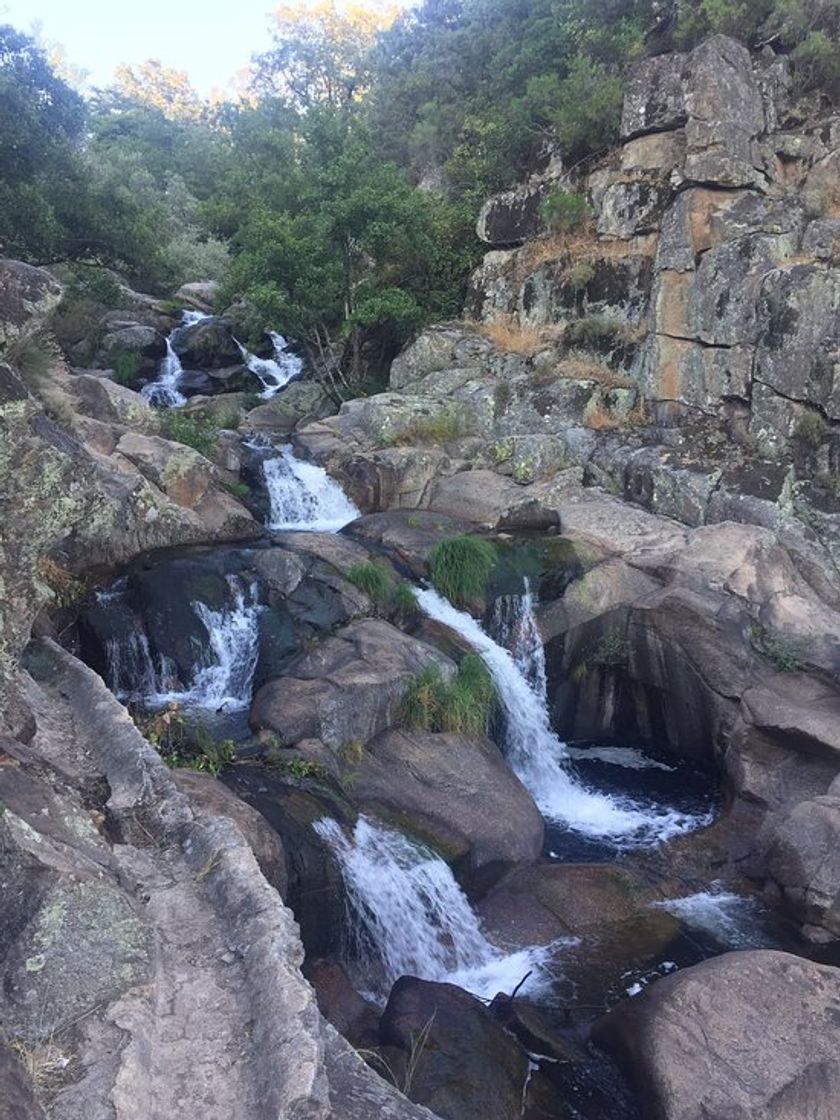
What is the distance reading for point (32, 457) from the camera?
612 cm

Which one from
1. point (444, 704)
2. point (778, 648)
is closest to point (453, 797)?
point (444, 704)

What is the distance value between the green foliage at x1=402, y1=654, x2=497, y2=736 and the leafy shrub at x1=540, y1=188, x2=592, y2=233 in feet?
43.5

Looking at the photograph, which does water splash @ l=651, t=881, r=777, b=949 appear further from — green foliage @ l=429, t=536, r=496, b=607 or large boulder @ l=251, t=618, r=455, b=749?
green foliage @ l=429, t=536, r=496, b=607

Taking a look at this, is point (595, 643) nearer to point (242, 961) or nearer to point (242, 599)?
point (242, 599)

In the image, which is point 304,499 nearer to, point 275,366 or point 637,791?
point 637,791

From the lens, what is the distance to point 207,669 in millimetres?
10133

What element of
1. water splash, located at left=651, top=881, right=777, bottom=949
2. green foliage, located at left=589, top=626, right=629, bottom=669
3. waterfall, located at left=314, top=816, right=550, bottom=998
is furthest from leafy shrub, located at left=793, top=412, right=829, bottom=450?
waterfall, located at left=314, top=816, right=550, bottom=998

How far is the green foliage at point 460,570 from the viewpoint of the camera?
12.2 meters

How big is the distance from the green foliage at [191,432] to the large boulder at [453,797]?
7.22 m

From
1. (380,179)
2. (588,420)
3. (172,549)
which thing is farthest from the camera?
(380,179)

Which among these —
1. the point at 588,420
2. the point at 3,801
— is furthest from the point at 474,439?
the point at 3,801

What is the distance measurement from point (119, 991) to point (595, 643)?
9.15 meters

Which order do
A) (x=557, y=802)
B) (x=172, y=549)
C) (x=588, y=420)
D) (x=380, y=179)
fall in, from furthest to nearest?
1. (x=380, y=179)
2. (x=588, y=420)
3. (x=172, y=549)
4. (x=557, y=802)

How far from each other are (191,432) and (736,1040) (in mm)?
12110
